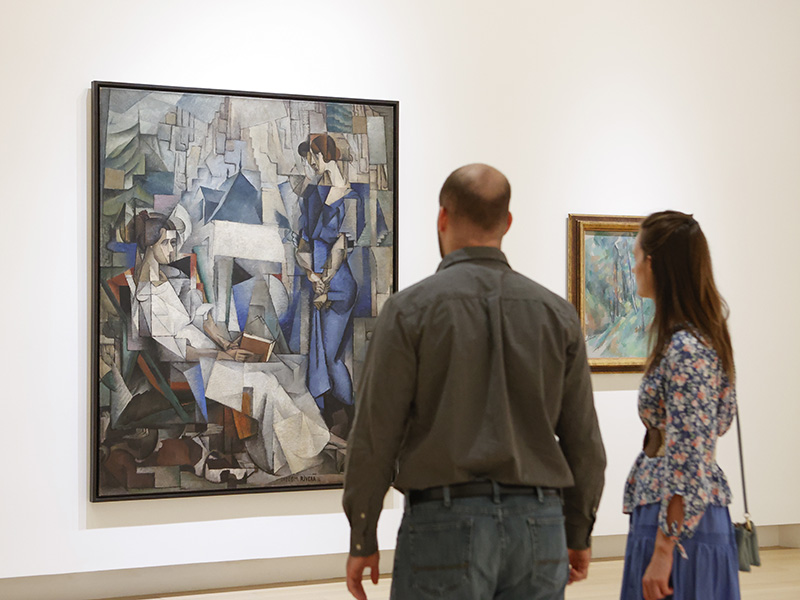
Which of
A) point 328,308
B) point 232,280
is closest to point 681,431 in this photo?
point 328,308

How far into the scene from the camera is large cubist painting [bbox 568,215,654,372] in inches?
233

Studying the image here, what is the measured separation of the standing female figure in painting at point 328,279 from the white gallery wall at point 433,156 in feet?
1.40

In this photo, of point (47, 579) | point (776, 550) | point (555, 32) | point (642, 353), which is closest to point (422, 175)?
point (555, 32)

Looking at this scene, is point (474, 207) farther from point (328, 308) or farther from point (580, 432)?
point (328, 308)

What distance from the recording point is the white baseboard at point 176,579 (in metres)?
5.04

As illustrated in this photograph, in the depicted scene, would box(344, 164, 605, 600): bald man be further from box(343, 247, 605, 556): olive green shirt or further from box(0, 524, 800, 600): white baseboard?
box(0, 524, 800, 600): white baseboard

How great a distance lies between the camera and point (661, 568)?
8.63 feet

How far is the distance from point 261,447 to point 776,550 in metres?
3.81

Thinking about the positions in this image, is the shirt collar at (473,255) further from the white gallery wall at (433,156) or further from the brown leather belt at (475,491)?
the white gallery wall at (433,156)

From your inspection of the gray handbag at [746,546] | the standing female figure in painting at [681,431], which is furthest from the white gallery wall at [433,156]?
the gray handbag at [746,546]

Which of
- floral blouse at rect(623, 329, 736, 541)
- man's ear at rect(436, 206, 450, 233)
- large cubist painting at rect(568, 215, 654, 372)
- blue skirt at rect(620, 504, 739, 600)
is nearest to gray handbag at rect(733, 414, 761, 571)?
blue skirt at rect(620, 504, 739, 600)

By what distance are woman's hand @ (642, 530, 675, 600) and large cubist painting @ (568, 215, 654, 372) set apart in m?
3.34

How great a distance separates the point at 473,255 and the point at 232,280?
9.94 ft

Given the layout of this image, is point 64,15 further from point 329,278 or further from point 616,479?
point 616,479
